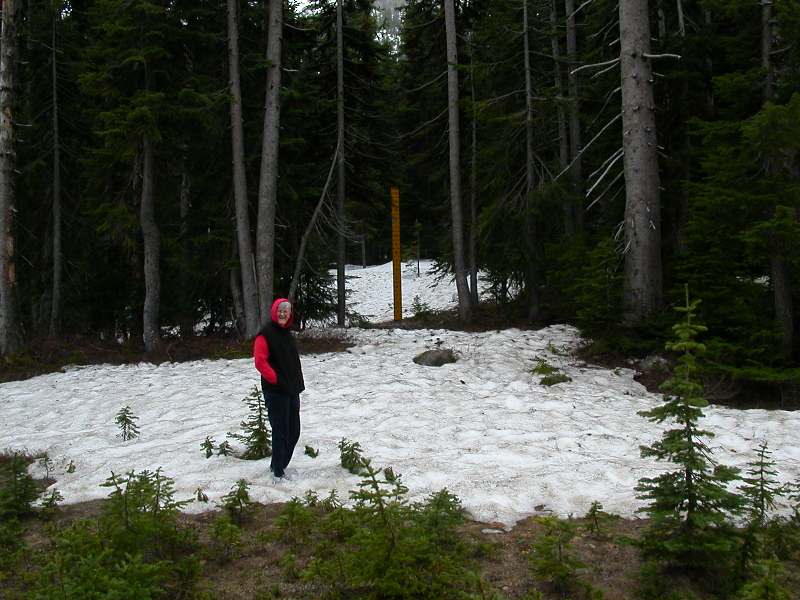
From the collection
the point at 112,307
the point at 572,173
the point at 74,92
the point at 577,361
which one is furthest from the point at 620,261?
the point at 74,92

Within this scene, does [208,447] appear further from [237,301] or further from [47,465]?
[237,301]

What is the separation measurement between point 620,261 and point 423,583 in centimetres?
940

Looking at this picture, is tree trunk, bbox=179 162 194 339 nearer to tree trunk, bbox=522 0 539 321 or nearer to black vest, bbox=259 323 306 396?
tree trunk, bbox=522 0 539 321

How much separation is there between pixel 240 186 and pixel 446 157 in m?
8.37

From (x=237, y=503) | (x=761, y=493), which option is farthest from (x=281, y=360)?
(x=761, y=493)

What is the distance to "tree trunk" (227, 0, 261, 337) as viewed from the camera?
14008 mm

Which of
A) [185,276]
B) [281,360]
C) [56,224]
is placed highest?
[56,224]

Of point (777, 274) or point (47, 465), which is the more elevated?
point (777, 274)

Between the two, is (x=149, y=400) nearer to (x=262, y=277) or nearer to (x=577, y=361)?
(x=262, y=277)

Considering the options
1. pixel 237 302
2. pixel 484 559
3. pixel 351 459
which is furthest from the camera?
pixel 237 302

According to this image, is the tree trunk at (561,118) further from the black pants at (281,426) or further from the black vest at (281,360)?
the black pants at (281,426)

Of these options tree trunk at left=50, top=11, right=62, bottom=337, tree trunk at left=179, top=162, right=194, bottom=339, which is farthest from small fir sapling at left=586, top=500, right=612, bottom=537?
tree trunk at left=50, top=11, right=62, bottom=337

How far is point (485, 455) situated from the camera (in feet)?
21.7

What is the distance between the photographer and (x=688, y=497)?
3.67m
